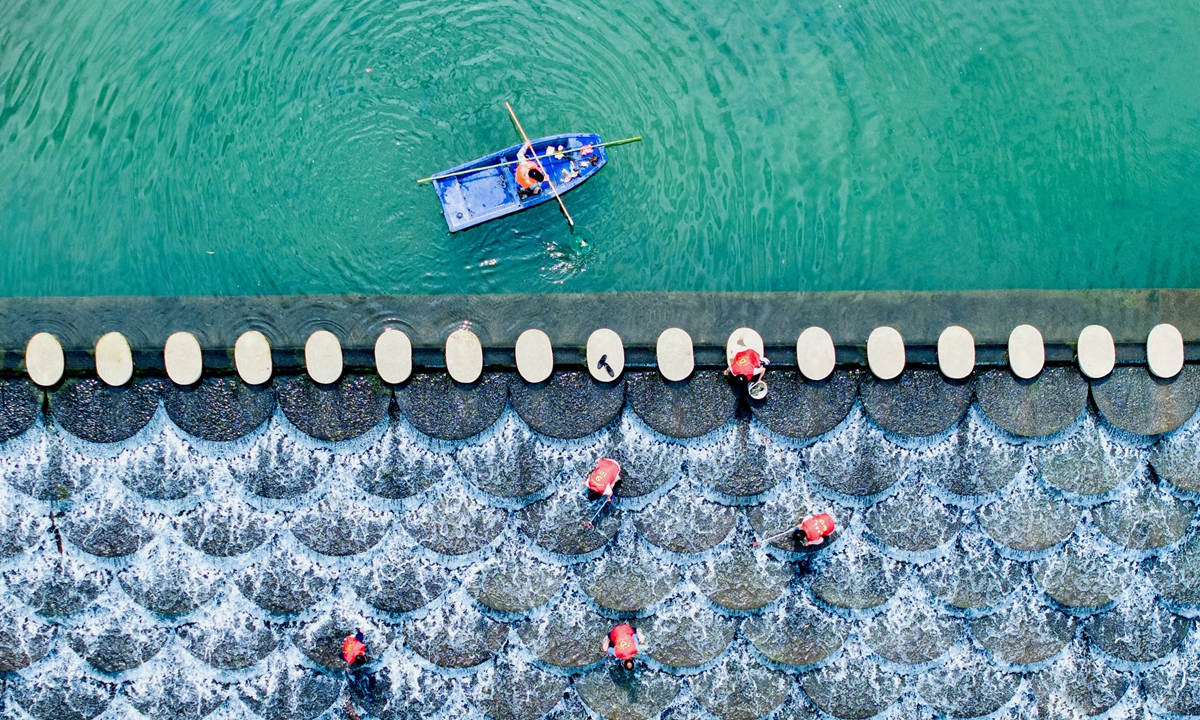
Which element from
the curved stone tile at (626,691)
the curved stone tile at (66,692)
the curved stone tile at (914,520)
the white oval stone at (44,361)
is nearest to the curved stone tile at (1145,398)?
the curved stone tile at (914,520)

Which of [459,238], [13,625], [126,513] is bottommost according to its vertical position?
[13,625]

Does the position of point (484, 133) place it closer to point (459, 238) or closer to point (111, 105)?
point (459, 238)

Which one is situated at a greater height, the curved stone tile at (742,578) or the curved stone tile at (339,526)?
the curved stone tile at (339,526)

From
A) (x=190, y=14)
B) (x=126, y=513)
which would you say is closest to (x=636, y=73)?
(x=190, y=14)

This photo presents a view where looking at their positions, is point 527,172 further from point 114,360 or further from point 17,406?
point 17,406

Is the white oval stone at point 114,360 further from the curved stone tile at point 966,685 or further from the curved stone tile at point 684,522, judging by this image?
the curved stone tile at point 966,685

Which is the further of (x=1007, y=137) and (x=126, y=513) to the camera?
(x=1007, y=137)
